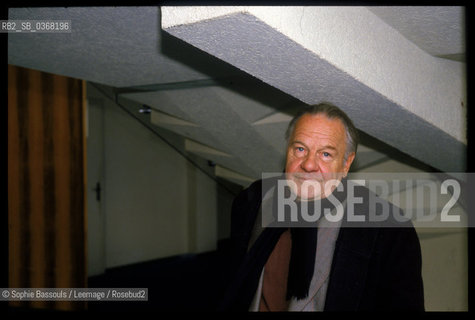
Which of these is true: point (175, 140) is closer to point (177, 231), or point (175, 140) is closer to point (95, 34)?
point (95, 34)

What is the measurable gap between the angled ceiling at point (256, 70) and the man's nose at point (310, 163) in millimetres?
338

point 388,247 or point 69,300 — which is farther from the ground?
point 388,247

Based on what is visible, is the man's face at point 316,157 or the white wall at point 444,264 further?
the white wall at point 444,264

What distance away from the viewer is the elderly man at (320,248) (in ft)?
4.39

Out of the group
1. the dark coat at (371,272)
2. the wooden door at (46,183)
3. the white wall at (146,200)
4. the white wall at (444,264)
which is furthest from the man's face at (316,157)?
the white wall at (146,200)

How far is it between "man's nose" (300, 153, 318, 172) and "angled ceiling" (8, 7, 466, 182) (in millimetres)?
338

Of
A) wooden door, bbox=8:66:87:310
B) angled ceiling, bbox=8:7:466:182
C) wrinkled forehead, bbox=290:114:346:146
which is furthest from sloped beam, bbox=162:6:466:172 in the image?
wooden door, bbox=8:66:87:310

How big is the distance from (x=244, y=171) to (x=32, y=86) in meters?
1.90

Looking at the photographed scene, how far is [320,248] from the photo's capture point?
1.45 meters

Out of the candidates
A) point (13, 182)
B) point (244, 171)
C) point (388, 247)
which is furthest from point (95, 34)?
point (244, 171)

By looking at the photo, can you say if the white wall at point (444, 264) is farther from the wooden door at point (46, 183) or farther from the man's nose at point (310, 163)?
the wooden door at point (46, 183)

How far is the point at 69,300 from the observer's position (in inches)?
123

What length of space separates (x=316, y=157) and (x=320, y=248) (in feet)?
1.16

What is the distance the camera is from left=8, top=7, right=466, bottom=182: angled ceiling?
147cm
